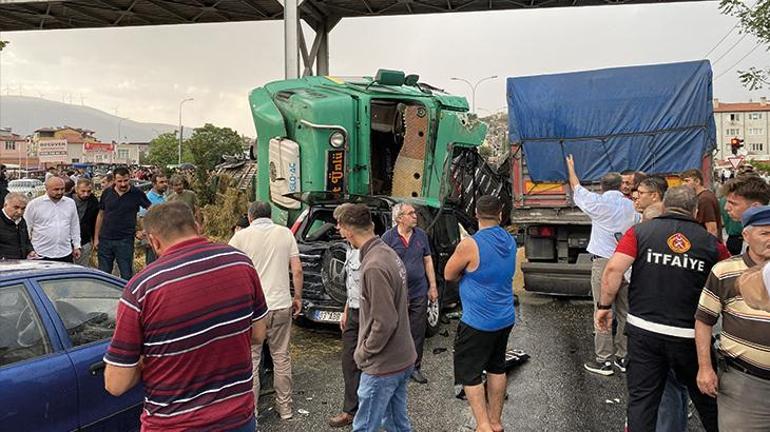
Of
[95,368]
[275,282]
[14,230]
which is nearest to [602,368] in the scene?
[275,282]

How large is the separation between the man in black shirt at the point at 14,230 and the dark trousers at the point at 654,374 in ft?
19.7

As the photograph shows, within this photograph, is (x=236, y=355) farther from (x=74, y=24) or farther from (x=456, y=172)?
(x=74, y=24)

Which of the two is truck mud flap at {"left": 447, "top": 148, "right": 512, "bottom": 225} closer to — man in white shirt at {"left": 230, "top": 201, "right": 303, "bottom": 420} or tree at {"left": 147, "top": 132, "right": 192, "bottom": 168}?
man in white shirt at {"left": 230, "top": 201, "right": 303, "bottom": 420}

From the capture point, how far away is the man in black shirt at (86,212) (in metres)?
7.51

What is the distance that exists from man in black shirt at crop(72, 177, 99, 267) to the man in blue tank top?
5617 mm

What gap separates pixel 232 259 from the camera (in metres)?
2.44

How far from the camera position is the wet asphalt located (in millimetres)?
4422

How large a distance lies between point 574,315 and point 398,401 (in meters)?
4.61

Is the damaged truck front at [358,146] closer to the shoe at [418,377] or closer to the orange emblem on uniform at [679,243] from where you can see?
the shoe at [418,377]

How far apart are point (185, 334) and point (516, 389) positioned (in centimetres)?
363

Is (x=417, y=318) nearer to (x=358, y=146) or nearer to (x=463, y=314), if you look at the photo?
(x=463, y=314)

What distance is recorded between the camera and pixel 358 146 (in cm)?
864

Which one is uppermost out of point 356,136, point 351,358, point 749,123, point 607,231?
point 749,123

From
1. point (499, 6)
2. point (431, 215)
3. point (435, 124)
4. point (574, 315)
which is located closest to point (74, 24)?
point (499, 6)
